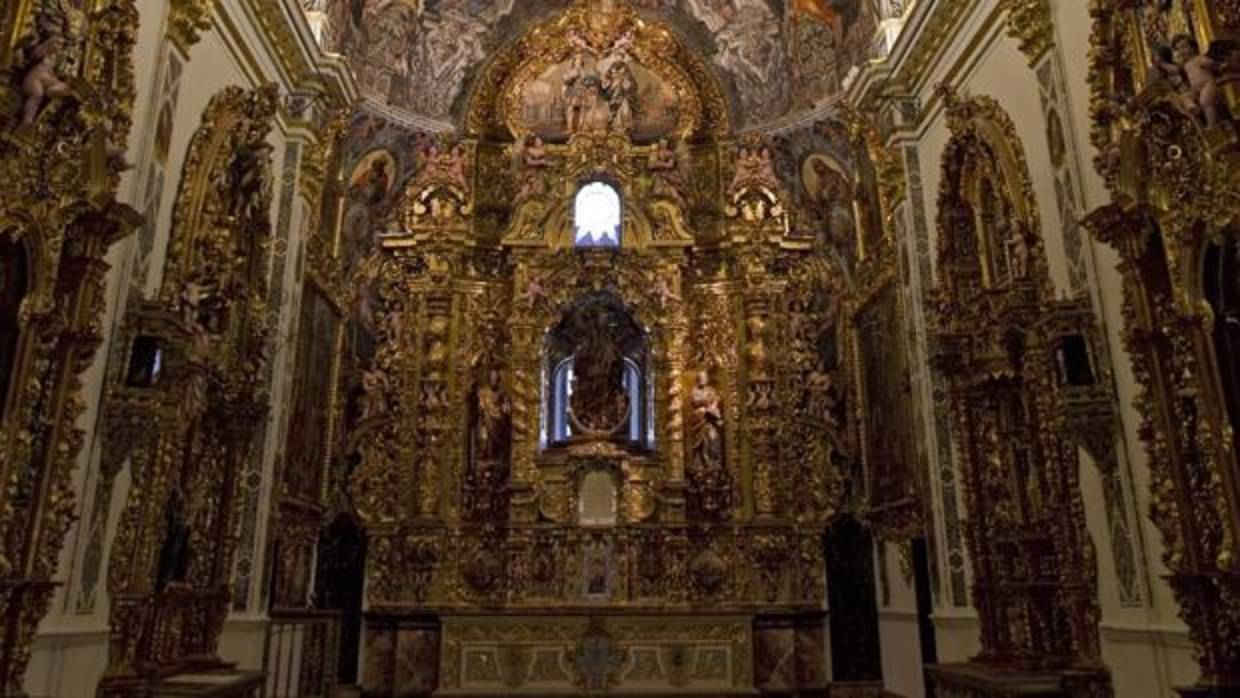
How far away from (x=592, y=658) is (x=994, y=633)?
19.9ft

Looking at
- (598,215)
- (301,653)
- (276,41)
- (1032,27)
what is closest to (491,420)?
(598,215)

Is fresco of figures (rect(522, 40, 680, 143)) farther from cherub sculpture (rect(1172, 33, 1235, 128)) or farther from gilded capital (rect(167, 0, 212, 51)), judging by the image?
cherub sculpture (rect(1172, 33, 1235, 128))

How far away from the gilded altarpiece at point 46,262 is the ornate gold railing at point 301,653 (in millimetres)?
4722

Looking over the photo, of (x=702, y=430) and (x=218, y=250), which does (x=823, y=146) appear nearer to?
(x=702, y=430)

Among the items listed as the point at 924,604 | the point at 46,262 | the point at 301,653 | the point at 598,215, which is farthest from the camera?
the point at 598,215

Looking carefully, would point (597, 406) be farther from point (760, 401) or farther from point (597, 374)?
point (760, 401)

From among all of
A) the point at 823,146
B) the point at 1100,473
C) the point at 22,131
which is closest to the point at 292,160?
the point at 22,131

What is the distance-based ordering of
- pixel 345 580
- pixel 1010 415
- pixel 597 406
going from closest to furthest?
pixel 1010 415 < pixel 345 580 < pixel 597 406

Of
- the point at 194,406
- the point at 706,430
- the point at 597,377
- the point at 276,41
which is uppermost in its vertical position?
the point at 276,41

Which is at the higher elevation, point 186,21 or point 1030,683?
point 186,21

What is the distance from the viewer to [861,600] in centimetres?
1345

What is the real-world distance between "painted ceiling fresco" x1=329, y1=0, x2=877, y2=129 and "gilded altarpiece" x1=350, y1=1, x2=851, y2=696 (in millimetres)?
434

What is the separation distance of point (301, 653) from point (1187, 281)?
9.89 metres

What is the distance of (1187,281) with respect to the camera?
17.9ft
